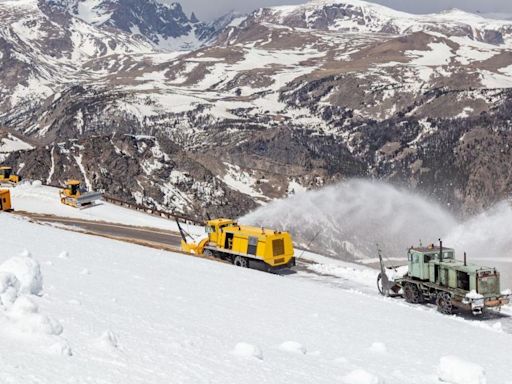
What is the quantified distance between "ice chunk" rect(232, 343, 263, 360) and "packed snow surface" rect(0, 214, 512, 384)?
0.02 metres

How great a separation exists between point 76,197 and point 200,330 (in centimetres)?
5193

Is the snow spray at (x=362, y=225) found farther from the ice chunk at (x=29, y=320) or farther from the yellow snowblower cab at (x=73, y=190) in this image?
the ice chunk at (x=29, y=320)

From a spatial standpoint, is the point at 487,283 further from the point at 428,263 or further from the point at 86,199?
the point at 86,199

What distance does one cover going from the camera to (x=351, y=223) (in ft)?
520

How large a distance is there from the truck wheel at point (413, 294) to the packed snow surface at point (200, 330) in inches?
145

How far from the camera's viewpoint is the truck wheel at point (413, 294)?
28688 mm

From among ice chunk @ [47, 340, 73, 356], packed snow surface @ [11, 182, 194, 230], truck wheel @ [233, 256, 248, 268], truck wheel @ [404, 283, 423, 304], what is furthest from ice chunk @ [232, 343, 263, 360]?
packed snow surface @ [11, 182, 194, 230]

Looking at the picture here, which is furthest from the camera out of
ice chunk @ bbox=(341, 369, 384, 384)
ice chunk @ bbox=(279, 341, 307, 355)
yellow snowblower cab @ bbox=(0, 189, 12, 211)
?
yellow snowblower cab @ bbox=(0, 189, 12, 211)

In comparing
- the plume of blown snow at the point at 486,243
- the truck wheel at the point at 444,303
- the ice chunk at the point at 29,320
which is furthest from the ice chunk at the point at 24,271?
the plume of blown snow at the point at 486,243

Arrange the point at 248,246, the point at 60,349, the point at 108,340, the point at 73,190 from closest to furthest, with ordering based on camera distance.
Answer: the point at 60,349, the point at 108,340, the point at 248,246, the point at 73,190

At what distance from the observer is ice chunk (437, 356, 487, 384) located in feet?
41.9

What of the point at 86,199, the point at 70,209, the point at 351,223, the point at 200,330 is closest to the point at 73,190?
the point at 86,199

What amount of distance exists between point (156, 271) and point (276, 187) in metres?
152

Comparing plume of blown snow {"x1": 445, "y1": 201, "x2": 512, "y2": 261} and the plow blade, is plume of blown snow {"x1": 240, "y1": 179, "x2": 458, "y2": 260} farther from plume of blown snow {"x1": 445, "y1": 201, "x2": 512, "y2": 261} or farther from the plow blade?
the plow blade
